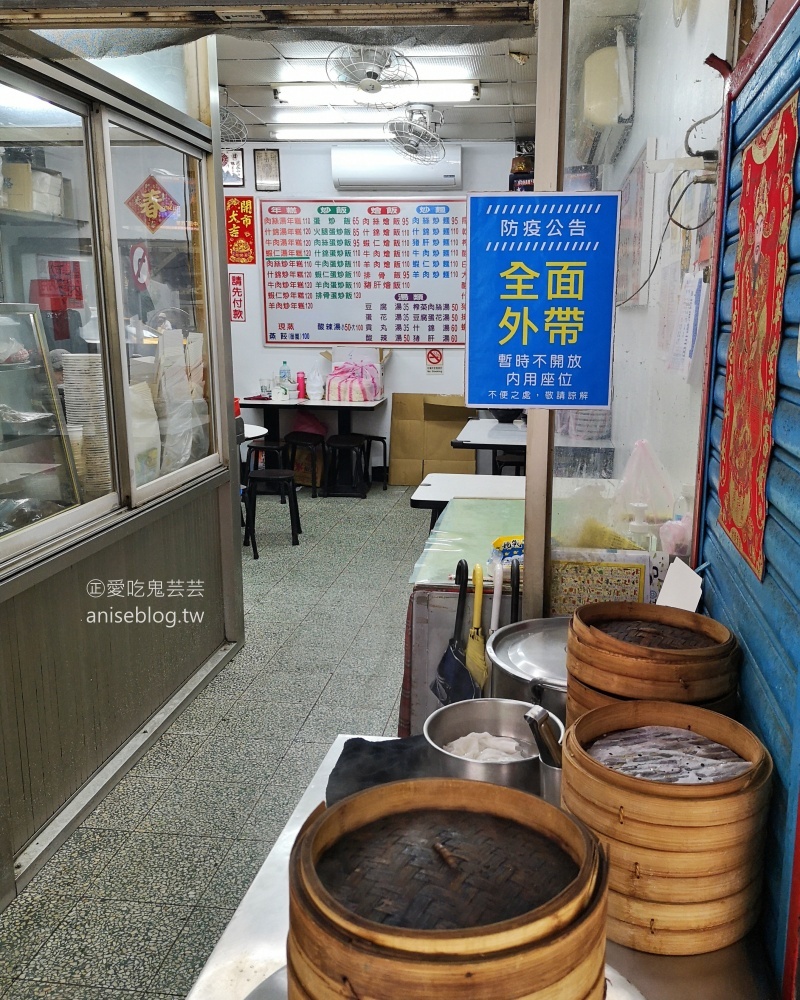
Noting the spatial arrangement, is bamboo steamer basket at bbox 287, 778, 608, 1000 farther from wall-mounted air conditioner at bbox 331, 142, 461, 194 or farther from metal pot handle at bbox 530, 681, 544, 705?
wall-mounted air conditioner at bbox 331, 142, 461, 194

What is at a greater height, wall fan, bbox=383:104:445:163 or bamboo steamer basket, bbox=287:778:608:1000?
wall fan, bbox=383:104:445:163

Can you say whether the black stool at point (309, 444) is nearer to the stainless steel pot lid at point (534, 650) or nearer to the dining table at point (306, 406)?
the dining table at point (306, 406)

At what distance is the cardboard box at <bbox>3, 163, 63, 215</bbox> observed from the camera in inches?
107

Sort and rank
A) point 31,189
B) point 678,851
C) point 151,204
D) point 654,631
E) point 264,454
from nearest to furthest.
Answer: point 678,851 → point 654,631 → point 31,189 → point 151,204 → point 264,454

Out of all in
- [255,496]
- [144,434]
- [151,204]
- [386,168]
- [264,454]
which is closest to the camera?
[144,434]

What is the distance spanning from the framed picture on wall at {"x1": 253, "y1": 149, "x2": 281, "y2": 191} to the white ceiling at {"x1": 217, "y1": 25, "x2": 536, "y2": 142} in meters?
0.22

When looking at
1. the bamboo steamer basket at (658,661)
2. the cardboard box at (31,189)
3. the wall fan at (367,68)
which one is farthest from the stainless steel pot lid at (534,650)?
the wall fan at (367,68)

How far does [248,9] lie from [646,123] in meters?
1.25

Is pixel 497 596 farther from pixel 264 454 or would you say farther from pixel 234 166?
pixel 234 166

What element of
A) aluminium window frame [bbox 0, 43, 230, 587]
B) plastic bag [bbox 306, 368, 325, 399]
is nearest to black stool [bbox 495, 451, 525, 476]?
plastic bag [bbox 306, 368, 325, 399]

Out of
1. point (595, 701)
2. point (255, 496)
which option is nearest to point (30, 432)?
point (595, 701)

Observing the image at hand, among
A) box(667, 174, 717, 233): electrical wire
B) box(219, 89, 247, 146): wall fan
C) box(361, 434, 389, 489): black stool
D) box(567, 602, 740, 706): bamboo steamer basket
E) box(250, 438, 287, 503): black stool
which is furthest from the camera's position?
box(361, 434, 389, 489): black stool

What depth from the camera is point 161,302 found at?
146 inches

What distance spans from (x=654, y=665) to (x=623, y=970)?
444 mm
